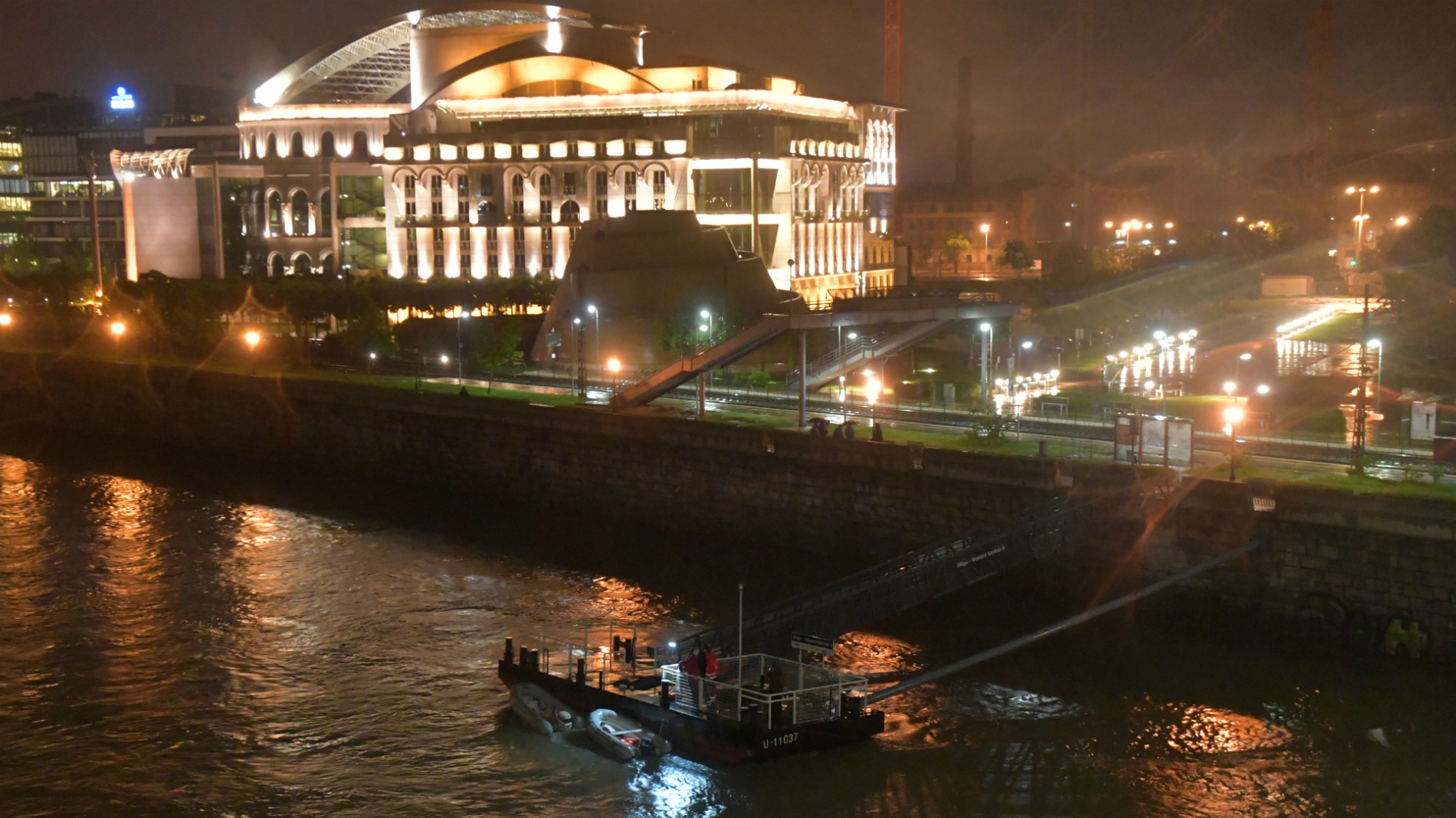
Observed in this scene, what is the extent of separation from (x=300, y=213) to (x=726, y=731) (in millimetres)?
66727

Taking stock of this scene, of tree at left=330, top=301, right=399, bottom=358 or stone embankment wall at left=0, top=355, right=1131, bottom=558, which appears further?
tree at left=330, top=301, right=399, bottom=358

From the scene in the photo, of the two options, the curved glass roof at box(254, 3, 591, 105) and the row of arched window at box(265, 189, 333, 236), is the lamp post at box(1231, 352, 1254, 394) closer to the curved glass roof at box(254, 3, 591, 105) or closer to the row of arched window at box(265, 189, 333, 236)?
the curved glass roof at box(254, 3, 591, 105)

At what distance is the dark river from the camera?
1695 centimetres

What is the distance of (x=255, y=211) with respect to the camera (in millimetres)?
78625

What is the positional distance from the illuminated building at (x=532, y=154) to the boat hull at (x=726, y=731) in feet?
151

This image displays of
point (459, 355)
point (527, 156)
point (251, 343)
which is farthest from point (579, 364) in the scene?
point (527, 156)

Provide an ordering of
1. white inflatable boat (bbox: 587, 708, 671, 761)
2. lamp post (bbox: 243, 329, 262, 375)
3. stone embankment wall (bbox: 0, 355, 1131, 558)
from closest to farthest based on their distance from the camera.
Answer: white inflatable boat (bbox: 587, 708, 671, 761)
stone embankment wall (bbox: 0, 355, 1131, 558)
lamp post (bbox: 243, 329, 262, 375)

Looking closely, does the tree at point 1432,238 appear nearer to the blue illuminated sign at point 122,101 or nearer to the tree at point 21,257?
the tree at point 21,257

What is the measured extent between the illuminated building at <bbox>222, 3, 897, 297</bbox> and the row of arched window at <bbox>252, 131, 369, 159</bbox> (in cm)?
10

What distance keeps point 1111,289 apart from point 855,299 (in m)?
30.7

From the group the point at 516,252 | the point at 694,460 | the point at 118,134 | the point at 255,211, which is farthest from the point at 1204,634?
the point at 118,134

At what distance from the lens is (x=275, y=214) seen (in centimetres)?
7788

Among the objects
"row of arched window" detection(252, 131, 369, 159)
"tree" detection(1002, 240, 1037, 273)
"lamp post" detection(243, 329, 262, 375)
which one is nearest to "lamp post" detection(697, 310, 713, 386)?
"lamp post" detection(243, 329, 262, 375)

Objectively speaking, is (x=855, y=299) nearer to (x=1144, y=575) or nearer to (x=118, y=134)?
(x=1144, y=575)
